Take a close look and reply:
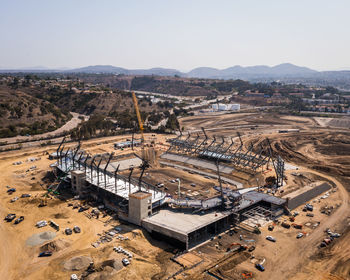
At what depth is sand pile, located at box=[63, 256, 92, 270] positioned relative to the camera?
27.3m

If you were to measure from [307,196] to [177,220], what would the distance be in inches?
876

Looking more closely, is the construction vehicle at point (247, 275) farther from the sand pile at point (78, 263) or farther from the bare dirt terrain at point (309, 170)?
the sand pile at point (78, 263)

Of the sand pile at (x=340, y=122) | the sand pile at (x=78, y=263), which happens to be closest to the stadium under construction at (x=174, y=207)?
the sand pile at (x=78, y=263)

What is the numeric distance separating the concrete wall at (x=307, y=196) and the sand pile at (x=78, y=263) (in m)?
27.2

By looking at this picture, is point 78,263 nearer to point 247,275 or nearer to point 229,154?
point 247,275

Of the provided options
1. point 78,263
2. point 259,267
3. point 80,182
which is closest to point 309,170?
point 259,267

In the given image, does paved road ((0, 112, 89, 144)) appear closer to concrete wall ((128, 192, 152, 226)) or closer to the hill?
the hill

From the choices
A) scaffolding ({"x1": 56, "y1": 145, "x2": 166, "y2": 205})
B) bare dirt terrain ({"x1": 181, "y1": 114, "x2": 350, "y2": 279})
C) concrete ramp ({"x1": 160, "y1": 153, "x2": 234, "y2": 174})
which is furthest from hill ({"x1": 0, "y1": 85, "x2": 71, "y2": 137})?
bare dirt terrain ({"x1": 181, "y1": 114, "x2": 350, "y2": 279})

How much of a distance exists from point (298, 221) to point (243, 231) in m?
8.11

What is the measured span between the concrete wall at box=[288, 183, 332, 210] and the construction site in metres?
0.15

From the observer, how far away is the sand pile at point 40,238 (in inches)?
1249

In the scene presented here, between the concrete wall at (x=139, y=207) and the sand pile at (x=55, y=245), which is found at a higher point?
the concrete wall at (x=139, y=207)

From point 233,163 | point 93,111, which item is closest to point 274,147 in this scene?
point 233,163

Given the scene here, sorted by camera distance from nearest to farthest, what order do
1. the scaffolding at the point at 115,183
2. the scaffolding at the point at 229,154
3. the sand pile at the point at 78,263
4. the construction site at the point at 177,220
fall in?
the sand pile at the point at 78,263 → the construction site at the point at 177,220 → the scaffolding at the point at 115,183 → the scaffolding at the point at 229,154
